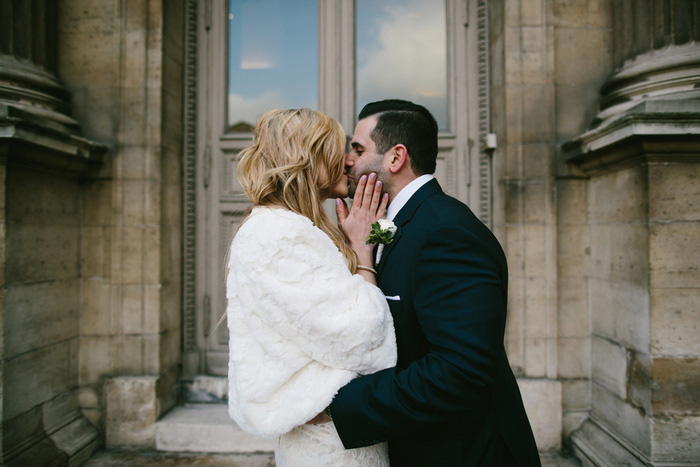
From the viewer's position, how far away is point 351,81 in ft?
13.5

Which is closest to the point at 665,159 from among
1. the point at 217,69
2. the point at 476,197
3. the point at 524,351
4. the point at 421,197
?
the point at 476,197

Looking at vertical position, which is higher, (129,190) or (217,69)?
(217,69)

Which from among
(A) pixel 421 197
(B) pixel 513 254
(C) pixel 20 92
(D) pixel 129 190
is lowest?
(B) pixel 513 254

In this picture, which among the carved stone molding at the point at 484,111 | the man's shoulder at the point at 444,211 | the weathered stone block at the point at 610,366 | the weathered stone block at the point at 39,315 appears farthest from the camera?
the carved stone molding at the point at 484,111

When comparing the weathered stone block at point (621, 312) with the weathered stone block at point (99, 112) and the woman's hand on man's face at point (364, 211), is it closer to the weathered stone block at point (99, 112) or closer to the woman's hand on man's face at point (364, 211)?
Answer: the woman's hand on man's face at point (364, 211)

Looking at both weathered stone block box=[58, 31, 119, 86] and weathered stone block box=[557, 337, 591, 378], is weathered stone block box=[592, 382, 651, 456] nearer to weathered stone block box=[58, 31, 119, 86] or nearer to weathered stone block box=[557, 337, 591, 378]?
weathered stone block box=[557, 337, 591, 378]

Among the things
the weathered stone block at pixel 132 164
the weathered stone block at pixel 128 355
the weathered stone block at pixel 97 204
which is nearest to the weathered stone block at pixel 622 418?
the weathered stone block at pixel 128 355

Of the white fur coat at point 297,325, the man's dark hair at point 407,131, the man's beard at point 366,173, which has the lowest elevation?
the white fur coat at point 297,325

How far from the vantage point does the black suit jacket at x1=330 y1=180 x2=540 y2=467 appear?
1384mm

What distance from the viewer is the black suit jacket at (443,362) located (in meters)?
1.38

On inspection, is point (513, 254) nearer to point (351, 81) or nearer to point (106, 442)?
point (351, 81)

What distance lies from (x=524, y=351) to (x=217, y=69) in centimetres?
396

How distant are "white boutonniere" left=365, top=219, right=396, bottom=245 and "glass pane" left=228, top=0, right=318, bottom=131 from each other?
9.31 feet

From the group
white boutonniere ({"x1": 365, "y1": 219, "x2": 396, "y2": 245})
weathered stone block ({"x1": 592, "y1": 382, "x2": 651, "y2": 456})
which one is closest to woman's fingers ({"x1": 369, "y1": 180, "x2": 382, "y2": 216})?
white boutonniere ({"x1": 365, "y1": 219, "x2": 396, "y2": 245})
